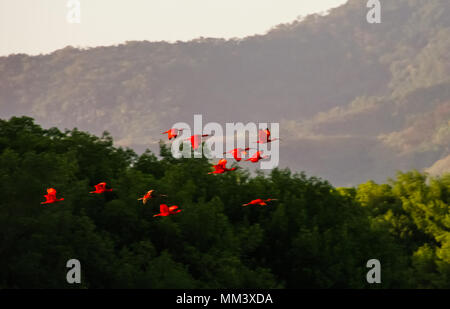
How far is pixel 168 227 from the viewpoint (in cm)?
3525

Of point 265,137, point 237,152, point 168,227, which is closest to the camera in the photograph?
point 237,152

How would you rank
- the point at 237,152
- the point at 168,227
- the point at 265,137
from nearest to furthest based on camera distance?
the point at 237,152
the point at 265,137
the point at 168,227

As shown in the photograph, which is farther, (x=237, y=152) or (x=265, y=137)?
(x=265, y=137)

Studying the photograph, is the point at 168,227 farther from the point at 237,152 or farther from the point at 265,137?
the point at 237,152

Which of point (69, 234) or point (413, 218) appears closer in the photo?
point (69, 234)

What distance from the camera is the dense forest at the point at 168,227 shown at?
2905cm

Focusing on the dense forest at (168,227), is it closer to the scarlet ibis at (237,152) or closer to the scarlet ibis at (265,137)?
the scarlet ibis at (237,152)

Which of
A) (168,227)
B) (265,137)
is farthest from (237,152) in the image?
(168,227)
